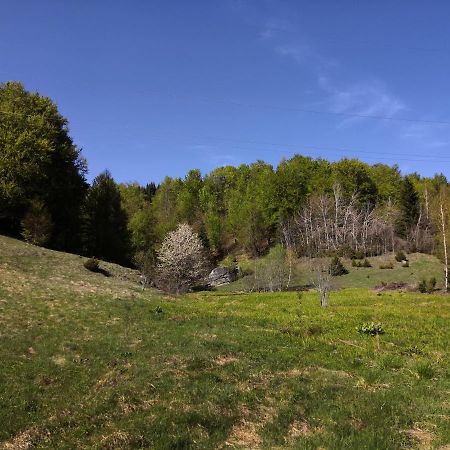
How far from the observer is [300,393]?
1216cm

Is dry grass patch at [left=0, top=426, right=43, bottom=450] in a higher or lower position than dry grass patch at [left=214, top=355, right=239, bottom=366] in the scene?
lower

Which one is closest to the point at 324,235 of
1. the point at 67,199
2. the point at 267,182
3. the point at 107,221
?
the point at 267,182

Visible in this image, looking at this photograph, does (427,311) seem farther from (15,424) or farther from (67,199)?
(67,199)

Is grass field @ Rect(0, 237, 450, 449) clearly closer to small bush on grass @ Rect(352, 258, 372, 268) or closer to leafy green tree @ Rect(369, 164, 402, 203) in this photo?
small bush on grass @ Rect(352, 258, 372, 268)

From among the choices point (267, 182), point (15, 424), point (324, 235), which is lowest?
point (15, 424)

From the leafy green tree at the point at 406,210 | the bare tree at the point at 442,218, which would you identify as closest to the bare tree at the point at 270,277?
the bare tree at the point at 442,218

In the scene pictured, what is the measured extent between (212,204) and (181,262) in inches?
2313

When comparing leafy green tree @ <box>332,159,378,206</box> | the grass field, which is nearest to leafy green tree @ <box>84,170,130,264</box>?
the grass field

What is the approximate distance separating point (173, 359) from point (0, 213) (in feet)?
131

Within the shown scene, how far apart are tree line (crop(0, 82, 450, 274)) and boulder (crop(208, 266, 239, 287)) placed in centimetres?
1222

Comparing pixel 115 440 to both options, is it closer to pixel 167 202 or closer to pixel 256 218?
pixel 256 218

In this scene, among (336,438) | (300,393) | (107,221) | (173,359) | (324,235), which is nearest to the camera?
(336,438)

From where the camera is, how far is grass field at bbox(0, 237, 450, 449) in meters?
9.79

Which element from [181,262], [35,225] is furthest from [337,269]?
[35,225]
